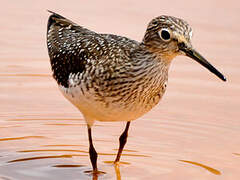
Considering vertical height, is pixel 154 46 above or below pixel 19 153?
above

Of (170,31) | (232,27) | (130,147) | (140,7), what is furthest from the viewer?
(140,7)

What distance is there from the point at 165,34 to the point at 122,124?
127 inches

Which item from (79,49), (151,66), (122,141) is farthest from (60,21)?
(151,66)

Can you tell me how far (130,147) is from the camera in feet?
36.7

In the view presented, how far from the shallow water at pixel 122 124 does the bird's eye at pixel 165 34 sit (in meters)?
2.17

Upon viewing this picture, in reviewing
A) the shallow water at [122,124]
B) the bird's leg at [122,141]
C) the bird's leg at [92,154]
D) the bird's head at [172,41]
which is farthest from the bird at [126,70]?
the shallow water at [122,124]

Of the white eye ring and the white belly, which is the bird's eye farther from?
the white belly

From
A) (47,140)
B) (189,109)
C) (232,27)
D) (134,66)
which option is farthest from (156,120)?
(232,27)

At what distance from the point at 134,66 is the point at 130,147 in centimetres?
227

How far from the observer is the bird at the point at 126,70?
898cm

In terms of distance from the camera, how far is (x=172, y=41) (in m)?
8.94

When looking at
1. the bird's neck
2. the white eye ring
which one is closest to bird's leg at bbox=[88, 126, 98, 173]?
the bird's neck

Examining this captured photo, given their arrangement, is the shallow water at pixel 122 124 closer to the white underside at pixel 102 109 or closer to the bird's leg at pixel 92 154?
the bird's leg at pixel 92 154

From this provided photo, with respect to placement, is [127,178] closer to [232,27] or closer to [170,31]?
[170,31]
